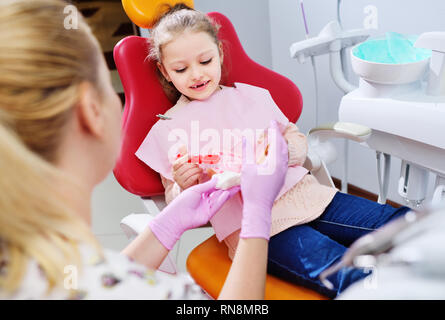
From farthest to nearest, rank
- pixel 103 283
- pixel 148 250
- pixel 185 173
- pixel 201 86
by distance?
1. pixel 201 86
2. pixel 185 173
3. pixel 148 250
4. pixel 103 283

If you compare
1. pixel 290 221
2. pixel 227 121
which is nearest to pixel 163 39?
pixel 227 121

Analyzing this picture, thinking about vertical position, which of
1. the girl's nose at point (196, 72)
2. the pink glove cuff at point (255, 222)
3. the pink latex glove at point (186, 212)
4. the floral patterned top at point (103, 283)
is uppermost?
the girl's nose at point (196, 72)

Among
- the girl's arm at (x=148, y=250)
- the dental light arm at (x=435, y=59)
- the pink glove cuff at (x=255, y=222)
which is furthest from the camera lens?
the dental light arm at (x=435, y=59)

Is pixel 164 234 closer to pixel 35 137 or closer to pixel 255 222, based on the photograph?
pixel 255 222

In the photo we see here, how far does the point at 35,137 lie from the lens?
50 centimetres

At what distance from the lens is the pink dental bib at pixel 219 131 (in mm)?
1053

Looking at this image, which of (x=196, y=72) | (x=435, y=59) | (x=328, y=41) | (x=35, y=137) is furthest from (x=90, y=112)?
(x=328, y=41)

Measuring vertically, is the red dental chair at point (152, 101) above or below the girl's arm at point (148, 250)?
above

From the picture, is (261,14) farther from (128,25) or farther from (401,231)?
(128,25)

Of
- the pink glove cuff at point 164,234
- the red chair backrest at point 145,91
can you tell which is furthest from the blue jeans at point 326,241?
the red chair backrest at point 145,91

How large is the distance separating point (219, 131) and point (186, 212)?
1.12 feet

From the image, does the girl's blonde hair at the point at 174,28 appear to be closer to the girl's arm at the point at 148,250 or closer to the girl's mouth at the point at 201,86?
the girl's mouth at the point at 201,86

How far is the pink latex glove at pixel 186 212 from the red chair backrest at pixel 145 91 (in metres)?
0.25

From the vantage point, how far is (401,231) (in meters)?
0.43
